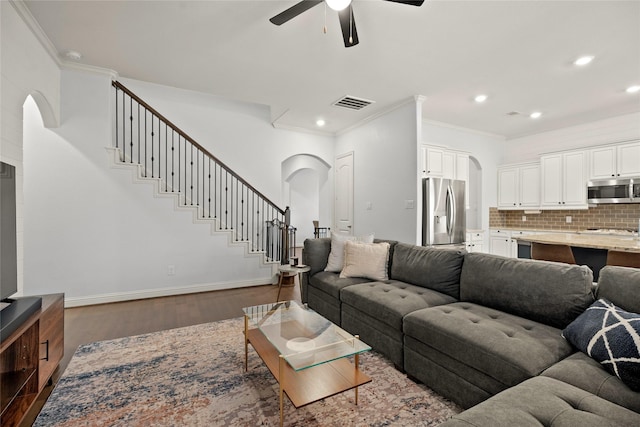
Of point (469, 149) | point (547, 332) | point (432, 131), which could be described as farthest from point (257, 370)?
point (469, 149)

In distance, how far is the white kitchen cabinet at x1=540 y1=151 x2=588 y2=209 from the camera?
5.11 m

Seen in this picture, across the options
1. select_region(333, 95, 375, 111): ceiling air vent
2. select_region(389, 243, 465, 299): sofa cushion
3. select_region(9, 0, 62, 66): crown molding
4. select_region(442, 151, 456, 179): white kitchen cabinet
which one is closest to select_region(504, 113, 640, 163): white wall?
select_region(442, 151, 456, 179): white kitchen cabinet

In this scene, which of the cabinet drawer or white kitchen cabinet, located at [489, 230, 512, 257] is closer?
the cabinet drawer

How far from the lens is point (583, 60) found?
10.3 ft

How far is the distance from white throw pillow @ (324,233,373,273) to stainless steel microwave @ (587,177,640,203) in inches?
170

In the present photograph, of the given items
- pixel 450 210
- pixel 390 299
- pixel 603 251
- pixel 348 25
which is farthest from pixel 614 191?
pixel 348 25

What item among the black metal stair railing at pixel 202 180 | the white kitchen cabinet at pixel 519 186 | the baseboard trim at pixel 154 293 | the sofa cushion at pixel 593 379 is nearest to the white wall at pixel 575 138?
the white kitchen cabinet at pixel 519 186

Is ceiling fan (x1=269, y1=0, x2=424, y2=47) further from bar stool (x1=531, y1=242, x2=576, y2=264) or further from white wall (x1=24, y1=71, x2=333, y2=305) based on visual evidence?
white wall (x1=24, y1=71, x2=333, y2=305)

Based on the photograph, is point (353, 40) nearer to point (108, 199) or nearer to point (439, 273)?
point (439, 273)

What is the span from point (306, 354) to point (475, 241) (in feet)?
17.5

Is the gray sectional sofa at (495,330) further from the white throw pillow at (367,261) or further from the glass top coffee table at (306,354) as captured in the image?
the glass top coffee table at (306,354)

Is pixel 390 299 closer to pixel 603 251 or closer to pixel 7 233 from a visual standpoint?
pixel 603 251

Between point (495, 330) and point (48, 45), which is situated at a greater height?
point (48, 45)

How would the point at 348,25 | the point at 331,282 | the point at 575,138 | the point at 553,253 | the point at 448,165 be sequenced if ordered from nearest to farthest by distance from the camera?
the point at 348,25, the point at 553,253, the point at 331,282, the point at 448,165, the point at 575,138
